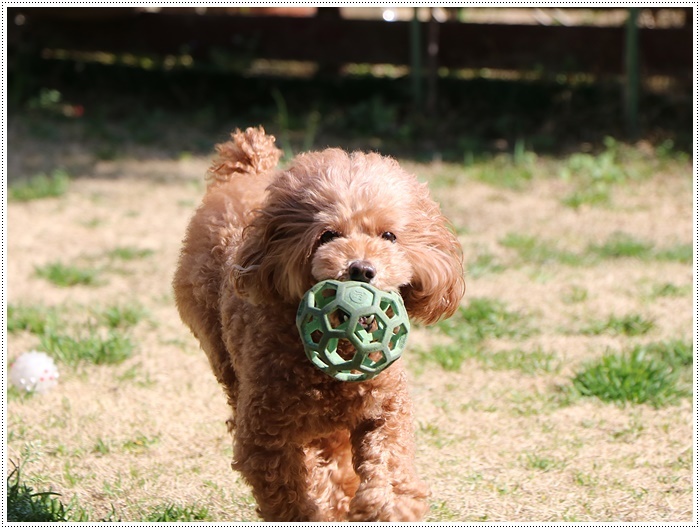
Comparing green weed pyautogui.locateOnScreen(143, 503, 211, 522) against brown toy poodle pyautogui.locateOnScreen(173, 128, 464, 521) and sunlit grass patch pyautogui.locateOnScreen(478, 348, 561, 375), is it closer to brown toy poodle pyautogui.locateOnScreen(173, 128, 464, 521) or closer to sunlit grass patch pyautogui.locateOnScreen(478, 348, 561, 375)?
brown toy poodle pyautogui.locateOnScreen(173, 128, 464, 521)

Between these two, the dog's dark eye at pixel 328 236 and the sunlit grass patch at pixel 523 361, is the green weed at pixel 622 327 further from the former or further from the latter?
the dog's dark eye at pixel 328 236

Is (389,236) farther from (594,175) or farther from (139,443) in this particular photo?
(594,175)

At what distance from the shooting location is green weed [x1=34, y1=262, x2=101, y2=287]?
638 cm

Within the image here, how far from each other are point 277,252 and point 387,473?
0.78 meters

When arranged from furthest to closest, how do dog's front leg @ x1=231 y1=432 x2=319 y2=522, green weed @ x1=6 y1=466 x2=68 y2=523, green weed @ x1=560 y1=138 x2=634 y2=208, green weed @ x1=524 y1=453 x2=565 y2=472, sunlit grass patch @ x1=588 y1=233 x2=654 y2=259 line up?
green weed @ x1=560 y1=138 x2=634 y2=208
sunlit grass patch @ x1=588 y1=233 x2=654 y2=259
green weed @ x1=524 y1=453 x2=565 y2=472
green weed @ x1=6 y1=466 x2=68 y2=523
dog's front leg @ x1=231 y1=432 x2=319 y2=522

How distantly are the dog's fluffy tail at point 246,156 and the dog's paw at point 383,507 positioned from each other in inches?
70.2

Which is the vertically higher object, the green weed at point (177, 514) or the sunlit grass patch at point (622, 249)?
the sunlit grass patch at point (622, 249)

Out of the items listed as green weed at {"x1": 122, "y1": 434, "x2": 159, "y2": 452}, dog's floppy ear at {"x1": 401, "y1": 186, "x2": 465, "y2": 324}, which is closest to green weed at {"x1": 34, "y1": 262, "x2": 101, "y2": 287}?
green weed at {"x1": 122, "y1": 434, "x2": 159, "y2": 452}

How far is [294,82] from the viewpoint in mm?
11312

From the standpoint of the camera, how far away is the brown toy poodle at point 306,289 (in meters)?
3.00

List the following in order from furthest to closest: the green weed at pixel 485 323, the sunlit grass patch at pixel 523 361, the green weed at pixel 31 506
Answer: the green weed at pixel 485 323 → the sunlit grass patch at pixel 523 361 → the green weed at pixel 31 506

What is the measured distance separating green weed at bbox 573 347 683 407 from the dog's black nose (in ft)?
7.13

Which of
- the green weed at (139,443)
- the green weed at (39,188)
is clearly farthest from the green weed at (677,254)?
the green weed at (39,188)
